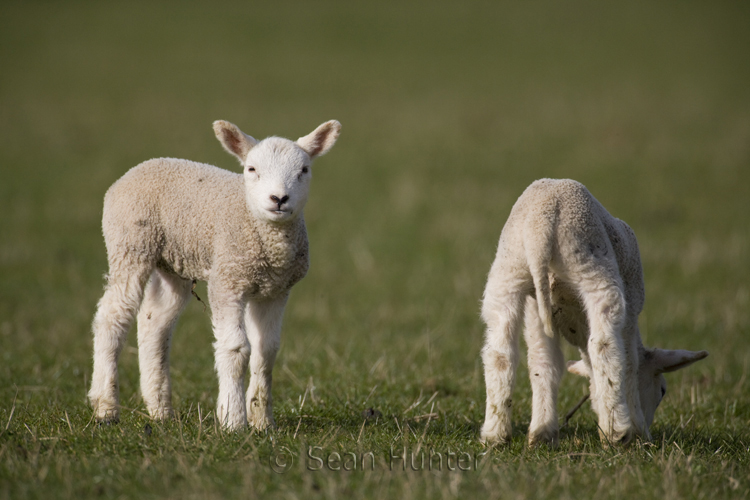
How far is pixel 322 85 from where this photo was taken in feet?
86.1

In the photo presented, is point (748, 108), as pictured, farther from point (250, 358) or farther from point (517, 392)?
point (250, 358)

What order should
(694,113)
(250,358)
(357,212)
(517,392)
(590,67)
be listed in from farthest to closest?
(590,67) → (694,113) → (357,212) → (517,392) → (250,358)

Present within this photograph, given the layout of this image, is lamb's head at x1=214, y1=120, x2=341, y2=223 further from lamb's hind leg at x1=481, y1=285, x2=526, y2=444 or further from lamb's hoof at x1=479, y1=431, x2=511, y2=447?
lamb's hoof at x1=479, y1=431, x2=511, y2=447

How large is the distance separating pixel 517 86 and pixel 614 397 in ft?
73.4

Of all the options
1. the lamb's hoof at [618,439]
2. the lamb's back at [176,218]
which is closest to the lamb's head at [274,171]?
the lamb's back at [176,218]

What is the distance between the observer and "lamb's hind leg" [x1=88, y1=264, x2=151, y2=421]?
5.46 meters

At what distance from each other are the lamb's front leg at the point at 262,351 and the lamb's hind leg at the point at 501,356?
1.45 m

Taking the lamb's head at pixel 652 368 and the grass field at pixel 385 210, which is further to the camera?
the lamb's head at pixel 652 368

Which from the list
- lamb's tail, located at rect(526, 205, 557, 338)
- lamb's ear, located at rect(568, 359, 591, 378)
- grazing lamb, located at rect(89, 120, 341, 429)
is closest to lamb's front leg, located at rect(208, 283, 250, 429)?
grazing lamb, located at rect(89, 120, 341, 429)

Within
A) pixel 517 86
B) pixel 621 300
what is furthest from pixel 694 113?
pixel 621 300

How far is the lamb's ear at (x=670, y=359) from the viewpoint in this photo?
18.5 feet

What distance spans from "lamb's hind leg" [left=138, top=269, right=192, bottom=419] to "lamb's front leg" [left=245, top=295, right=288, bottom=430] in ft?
2.38

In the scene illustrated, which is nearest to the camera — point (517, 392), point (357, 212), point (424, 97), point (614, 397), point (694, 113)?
point (614, 397)

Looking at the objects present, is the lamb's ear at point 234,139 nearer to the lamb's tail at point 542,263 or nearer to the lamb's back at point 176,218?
the lamb's back at point 176,218
